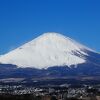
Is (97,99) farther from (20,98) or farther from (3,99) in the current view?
(3,99)

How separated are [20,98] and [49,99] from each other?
8830 mm

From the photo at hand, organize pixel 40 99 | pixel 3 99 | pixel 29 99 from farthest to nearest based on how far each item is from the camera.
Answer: pixel 40 99 < pixel 29 99 < pixel 3 99

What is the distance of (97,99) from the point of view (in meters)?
92.4

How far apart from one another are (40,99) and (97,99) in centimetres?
1161

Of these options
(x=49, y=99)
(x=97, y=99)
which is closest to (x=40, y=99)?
(x=49, y=99)

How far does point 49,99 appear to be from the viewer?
3415 inches

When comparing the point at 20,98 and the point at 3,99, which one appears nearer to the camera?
the point at 3,99

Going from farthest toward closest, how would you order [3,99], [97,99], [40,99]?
[97,99] → [40,99] → [3,99]

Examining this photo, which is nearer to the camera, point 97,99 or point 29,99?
point 29,99

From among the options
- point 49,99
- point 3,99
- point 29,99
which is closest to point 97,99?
point 49,99

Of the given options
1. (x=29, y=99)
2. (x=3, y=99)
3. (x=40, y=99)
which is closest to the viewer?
(x=3, y=99)

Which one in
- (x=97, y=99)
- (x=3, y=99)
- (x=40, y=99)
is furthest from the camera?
(x=97, y=99)

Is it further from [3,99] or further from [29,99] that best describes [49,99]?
[3,99]

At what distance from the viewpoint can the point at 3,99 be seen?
237 ft
